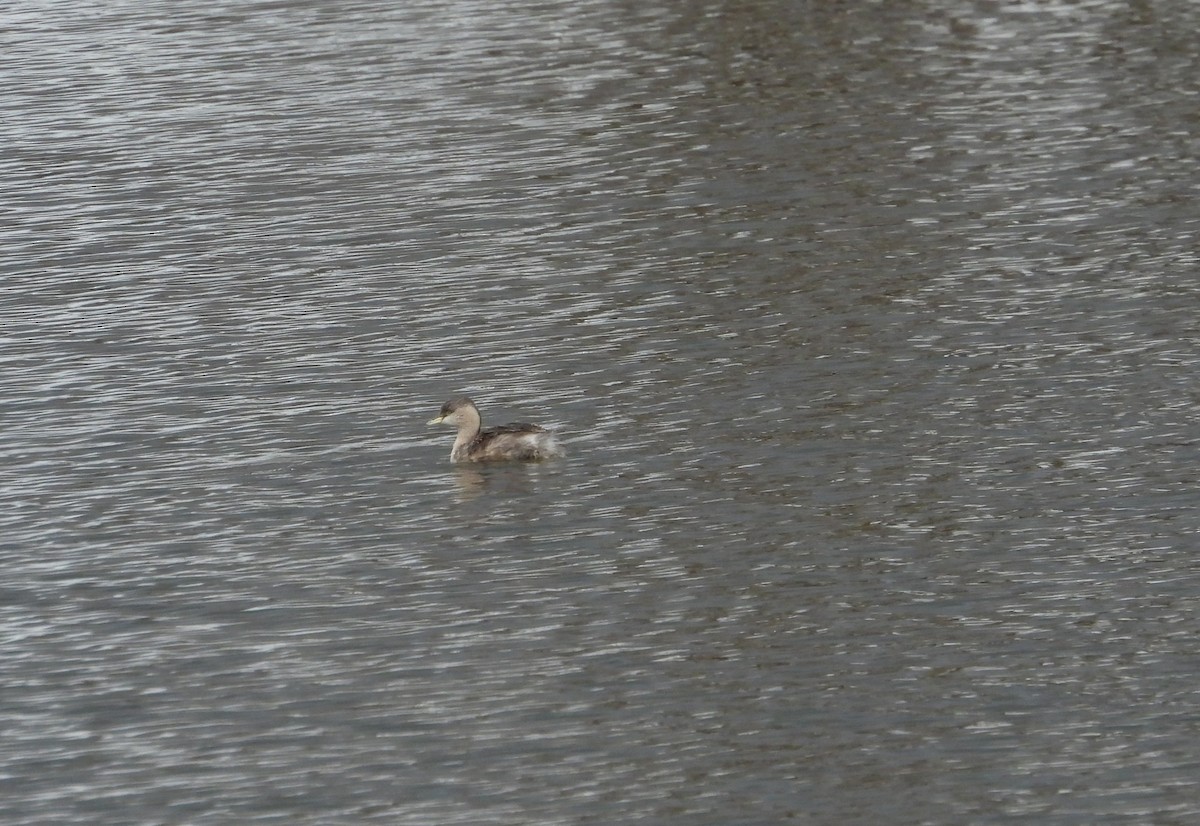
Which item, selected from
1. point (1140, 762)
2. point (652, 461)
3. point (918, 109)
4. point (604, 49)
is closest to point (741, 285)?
point (652, 461)

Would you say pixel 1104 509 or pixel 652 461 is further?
pixel 652 461

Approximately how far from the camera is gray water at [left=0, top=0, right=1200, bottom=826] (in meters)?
15.9

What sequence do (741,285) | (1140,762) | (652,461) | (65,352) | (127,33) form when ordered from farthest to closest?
(127,33) < (741,285) < (65,352) < (652,461) < (1140,762)

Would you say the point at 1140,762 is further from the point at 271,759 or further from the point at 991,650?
the point at 271,759

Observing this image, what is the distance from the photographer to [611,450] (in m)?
22.5

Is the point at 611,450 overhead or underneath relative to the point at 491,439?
underneath

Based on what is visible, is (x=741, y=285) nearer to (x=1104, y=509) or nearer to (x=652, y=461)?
(x=652, y=461)

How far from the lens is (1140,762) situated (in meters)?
15.4

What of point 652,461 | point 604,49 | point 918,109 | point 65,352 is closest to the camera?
point 652,461

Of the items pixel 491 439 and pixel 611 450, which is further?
pixel 611 450

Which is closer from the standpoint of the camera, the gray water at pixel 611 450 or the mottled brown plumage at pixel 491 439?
the gray water at pixel 611 450

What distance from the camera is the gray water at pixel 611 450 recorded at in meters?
15.9

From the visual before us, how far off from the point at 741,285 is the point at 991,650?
39.7 feet

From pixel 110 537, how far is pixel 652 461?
18.1 feet
